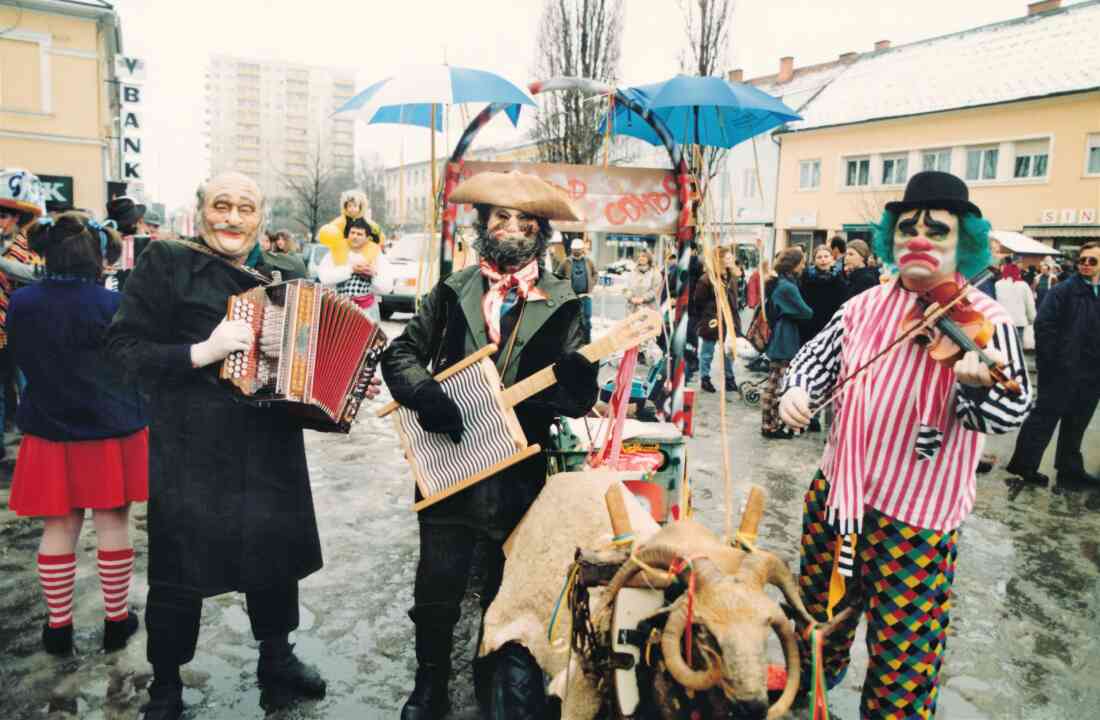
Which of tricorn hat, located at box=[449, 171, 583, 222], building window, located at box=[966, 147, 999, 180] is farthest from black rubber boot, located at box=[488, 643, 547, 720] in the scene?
building window, located at box=[966, 147, 999, 180]

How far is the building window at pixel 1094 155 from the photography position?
23094 mm

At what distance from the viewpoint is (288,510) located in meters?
2.99

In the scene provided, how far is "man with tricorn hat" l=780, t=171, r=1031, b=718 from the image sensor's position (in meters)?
2.38

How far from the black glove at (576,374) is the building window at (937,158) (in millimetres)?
28649

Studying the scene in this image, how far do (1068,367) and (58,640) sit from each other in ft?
23.7

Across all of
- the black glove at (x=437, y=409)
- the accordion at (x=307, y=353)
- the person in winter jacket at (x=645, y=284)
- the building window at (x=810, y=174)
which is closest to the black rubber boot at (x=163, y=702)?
the accordion at (x=307, y=353)

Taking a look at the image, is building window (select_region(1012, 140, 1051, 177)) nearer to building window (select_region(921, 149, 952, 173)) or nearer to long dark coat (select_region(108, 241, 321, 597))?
building window (select_region(921, 149, 952, 173))

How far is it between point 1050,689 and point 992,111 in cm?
2712

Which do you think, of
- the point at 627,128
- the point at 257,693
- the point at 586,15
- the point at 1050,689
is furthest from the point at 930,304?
the point at 586,15

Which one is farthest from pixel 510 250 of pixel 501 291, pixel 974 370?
pixel 974 370

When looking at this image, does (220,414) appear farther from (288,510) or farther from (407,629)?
(407,629)

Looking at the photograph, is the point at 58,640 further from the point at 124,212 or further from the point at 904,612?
the point at 124,212

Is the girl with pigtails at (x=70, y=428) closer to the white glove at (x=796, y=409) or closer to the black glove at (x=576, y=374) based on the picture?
the black glove at (x=576, y=374)

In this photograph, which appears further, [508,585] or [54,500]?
[54,500]
